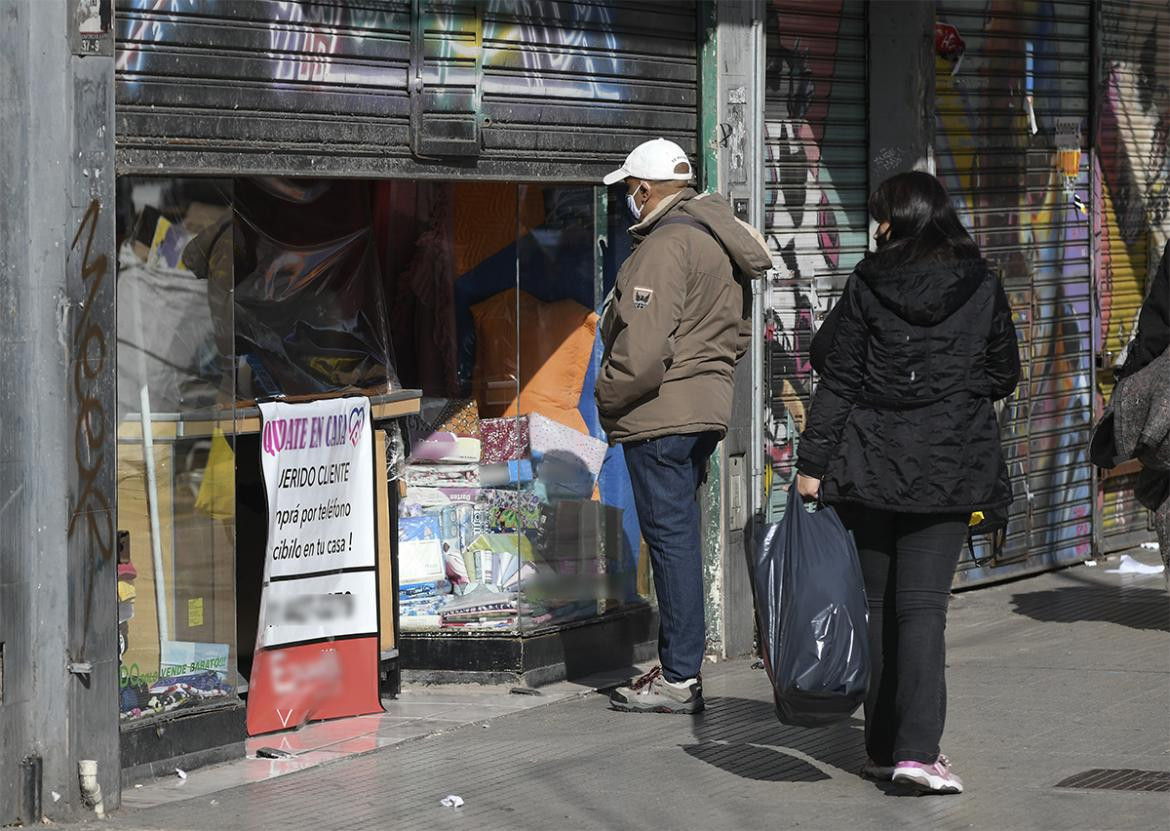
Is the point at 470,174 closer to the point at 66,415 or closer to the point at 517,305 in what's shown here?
the point at 517,305

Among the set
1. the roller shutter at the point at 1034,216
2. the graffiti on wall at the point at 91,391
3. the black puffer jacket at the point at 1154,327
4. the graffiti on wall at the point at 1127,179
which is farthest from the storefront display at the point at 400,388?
the graffiti on wall at the point at 1127,179

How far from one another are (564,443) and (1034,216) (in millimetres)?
3909

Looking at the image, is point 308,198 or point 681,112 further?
point 681,112

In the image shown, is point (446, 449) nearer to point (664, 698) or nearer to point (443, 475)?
point (443, 475)

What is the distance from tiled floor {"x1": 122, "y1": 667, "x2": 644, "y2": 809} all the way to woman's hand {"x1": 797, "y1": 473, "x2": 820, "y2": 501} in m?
1.74

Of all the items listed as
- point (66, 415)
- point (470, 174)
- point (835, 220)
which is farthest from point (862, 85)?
point (66, 415)

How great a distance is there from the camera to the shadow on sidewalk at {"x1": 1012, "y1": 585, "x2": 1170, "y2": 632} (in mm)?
9344

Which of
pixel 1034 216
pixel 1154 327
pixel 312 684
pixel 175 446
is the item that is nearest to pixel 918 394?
pixel 175 446

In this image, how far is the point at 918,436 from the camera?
19.2ft

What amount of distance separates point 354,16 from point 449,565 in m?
2.35

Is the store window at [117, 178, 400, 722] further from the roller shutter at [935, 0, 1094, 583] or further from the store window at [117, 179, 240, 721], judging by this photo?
the roller shutter at [935, 0, 1094, 583]

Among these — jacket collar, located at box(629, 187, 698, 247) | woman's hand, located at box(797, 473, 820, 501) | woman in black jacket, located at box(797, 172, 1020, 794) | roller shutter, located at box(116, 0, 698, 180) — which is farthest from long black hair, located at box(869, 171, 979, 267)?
roller shutter, located at box(116, 0, 698, 180)

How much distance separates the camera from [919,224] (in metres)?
5.95

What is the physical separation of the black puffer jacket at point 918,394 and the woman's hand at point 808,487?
3cm
